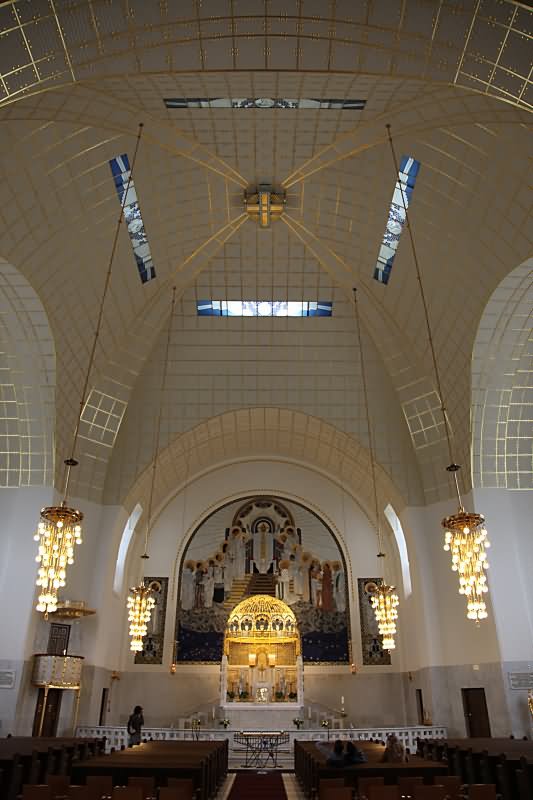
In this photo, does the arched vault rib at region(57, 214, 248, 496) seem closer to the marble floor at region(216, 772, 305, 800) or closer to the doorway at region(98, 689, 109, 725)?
the doorway at region(98, 689, 109, 725)

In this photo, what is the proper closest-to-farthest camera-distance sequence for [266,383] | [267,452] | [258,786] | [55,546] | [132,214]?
[55,546]
[258,786]
[132,214]
[266,383]
[267,452]

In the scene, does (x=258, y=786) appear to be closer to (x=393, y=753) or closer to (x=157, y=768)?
(x=393, y=753)

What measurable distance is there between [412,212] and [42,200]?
844 centimetres

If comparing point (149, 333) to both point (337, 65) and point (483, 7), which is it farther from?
point (483, 7)

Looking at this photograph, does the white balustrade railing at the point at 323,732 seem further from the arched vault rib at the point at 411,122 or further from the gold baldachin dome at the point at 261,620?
the arched vault rib at the point at 411,122

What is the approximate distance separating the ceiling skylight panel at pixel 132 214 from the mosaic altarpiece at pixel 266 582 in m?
10.2

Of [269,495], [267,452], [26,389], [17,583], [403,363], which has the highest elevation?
[403,363]

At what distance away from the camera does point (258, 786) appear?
429 inches

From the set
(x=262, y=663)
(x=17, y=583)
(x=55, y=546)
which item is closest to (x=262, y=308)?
(x=17, y=583)

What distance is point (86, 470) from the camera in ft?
A: 56.1

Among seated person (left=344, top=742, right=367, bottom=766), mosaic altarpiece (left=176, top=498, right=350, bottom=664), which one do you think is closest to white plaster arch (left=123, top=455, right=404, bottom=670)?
mosaic altarpiece (left=176, top=498, right=350, bottom=664)

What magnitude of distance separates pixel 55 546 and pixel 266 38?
8.19 metres

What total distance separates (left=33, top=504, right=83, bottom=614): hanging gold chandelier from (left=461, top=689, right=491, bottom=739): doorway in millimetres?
11286

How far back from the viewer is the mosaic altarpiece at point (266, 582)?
19781 millimetres
